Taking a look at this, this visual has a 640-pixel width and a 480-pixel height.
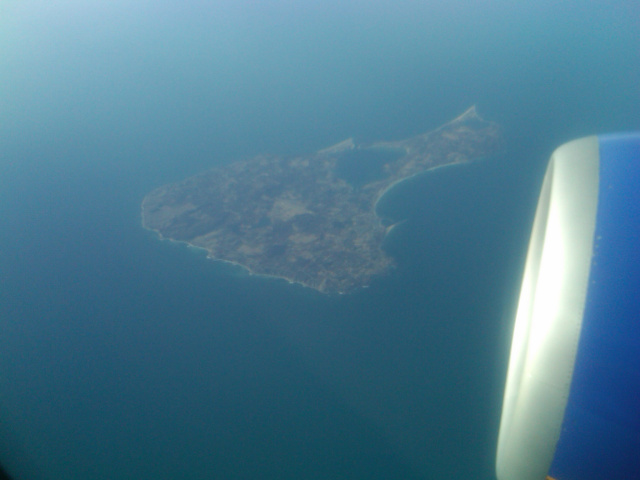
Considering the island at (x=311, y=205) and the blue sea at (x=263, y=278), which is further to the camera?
the island at (x=311, y=205)

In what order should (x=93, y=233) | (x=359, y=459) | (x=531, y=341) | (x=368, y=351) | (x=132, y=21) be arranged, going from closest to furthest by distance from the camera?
(x=531, y=341) → (x=359, y=459) → (x=368, y=351) → (x=93, y=233) → (x=132, y=21)

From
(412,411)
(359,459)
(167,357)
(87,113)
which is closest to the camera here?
(359,459)

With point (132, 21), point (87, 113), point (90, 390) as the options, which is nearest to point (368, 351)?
point (90, 390)

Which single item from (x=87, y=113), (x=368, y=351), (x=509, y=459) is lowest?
(x=509, y=459)

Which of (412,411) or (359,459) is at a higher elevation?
(412,411)

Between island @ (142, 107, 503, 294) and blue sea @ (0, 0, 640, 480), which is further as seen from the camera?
island @ (142, 107, 503, 294)

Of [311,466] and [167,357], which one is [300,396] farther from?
[167,357]

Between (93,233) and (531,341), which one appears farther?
(93,233)
